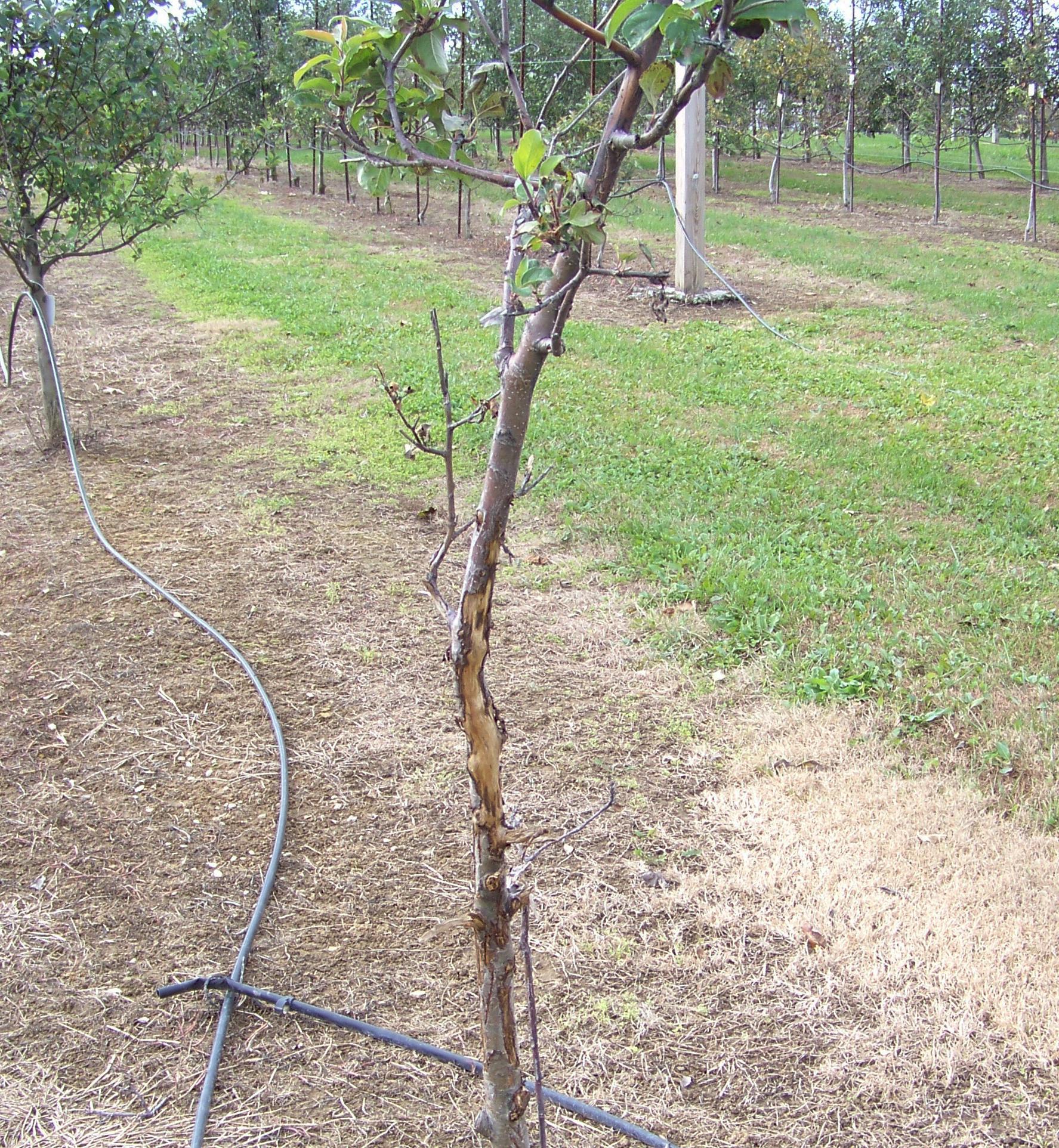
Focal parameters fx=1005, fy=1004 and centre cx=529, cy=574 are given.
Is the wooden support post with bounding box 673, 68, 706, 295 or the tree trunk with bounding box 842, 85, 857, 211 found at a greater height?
the tree trunk with bounding box 842, 85, 857, 211

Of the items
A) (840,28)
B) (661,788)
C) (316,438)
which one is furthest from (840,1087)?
(840,28)

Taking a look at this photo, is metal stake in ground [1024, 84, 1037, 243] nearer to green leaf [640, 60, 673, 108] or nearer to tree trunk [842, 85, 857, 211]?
tree trunk [842, 85, 857, 211]

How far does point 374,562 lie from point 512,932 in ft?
8.49

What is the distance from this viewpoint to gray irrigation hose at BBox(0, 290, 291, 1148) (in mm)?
2289

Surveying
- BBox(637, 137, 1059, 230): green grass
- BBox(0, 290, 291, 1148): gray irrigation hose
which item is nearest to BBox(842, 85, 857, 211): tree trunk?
BBox(637, 137, 1059, 230): green grass

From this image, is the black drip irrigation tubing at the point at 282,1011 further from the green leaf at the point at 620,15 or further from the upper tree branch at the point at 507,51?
the green leaf at the point at 620,15

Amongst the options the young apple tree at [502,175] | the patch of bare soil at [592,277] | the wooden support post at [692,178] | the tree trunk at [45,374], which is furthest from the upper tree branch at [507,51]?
the wooden support post at [692,178]

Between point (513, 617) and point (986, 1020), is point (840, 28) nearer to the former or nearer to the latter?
point (513, 617)

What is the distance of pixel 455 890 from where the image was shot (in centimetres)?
288

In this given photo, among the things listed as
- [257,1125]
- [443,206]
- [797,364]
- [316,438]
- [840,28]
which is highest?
[840,28]

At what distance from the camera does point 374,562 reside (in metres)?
4.94

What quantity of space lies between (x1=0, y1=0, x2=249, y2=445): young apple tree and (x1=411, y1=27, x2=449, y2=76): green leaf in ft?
15.6

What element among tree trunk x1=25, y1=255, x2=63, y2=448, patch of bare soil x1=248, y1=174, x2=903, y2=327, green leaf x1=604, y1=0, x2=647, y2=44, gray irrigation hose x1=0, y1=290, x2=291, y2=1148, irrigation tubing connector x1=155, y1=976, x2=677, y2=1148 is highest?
patch of bare soil x1=248, y1=174, x2=903, y2=327

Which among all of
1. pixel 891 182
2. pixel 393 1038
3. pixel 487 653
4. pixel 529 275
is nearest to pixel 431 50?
pixel 529 275
